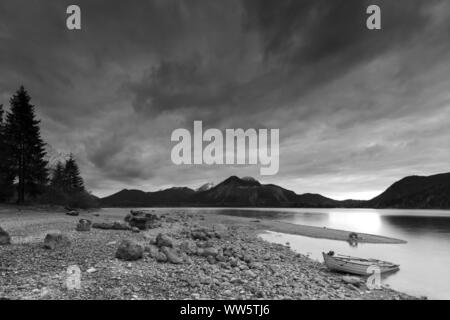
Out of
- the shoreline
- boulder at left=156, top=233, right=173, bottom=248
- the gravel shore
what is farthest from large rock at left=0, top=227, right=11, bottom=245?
the shoreline

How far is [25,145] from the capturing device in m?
48.3

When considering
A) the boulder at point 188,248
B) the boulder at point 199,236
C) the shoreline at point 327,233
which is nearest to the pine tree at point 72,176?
the shoreline at point 327,233

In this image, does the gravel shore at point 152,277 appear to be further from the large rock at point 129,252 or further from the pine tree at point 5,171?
the pine tree at point 5,171

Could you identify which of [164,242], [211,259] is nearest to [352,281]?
[211,259]

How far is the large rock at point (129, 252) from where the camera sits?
527 inches

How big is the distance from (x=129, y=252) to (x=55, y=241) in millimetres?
4727

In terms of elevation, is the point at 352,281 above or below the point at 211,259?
below

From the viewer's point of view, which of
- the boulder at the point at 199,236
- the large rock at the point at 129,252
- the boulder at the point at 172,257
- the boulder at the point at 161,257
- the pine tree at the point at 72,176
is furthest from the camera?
the pine tree at the point at 72,176

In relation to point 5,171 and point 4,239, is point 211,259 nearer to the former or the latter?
point 4,239

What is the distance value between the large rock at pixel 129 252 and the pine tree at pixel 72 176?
81.6 meters

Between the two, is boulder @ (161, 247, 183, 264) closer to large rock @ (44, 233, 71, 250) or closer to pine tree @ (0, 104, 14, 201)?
large rock @ (44, 233, 71, 250)
